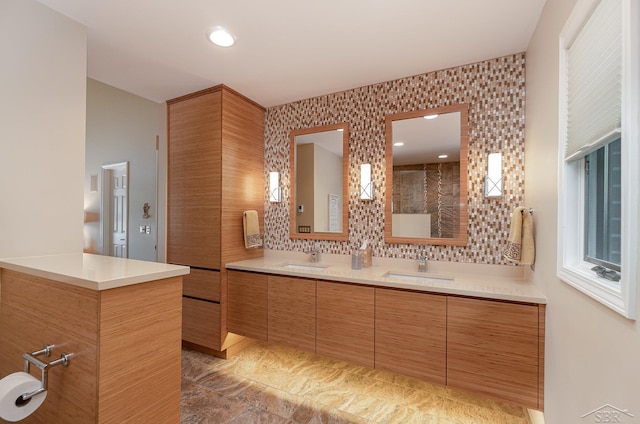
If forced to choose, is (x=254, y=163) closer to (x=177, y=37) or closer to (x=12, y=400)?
(x=177, y=37)

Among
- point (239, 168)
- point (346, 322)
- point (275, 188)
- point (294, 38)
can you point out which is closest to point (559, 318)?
point (346, 322)

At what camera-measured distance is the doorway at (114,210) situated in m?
4.21

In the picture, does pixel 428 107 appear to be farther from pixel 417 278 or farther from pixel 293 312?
pixel 293 312

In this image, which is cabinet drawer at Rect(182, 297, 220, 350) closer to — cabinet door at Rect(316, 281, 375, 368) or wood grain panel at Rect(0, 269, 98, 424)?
cabinet door at Rect(316, 281, 375, 368)

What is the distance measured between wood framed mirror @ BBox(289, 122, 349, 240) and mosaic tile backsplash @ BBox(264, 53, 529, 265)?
0.07 m

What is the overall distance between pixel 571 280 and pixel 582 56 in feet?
3.00

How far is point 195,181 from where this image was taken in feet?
9.35

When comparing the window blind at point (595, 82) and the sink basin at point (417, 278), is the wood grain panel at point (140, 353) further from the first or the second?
the window blind at point (595, 82)

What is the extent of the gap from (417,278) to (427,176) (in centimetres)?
87

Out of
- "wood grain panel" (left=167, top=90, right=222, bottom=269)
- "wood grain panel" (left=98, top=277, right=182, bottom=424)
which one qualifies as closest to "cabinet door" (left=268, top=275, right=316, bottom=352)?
"wood grain panel" (left=167, top=90, right=222, bottom=269)

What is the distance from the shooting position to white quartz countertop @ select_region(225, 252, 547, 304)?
1750 mm

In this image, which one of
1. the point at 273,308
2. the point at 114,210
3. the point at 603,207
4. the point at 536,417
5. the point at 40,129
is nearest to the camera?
the point at 603,207

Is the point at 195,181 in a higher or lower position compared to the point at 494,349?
higher

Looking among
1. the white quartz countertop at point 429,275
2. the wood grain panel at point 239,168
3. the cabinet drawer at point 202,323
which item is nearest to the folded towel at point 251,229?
the wood grain panel at point 239,168
